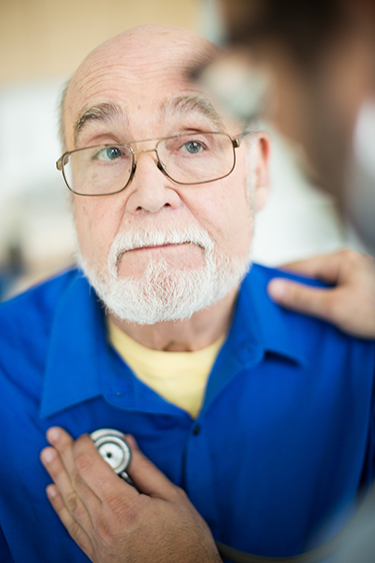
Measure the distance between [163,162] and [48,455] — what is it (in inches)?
23.6

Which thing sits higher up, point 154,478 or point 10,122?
point 10,122

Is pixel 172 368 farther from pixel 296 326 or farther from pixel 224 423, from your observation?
pixel 296 326

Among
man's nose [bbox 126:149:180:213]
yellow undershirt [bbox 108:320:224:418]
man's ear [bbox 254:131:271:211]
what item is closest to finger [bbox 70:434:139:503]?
yellow undershirt [bbox 108:320:224:418]

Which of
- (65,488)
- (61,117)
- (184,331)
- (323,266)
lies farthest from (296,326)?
(61,117)

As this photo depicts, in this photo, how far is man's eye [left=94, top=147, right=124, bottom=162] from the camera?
75 centimetres

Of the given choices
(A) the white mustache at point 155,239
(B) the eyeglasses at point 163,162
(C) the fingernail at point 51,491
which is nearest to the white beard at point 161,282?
(A) the white mustache at point 155,239

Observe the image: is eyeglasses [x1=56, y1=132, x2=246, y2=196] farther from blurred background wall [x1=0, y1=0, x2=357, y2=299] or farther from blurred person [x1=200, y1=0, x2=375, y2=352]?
blurred person [x1=200, y1=0, x2=375, y2=352]

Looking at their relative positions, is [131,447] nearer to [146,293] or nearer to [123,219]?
[146,293]

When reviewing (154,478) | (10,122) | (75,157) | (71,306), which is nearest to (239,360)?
(154,478)

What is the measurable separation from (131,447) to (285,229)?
→ 1.37 metres

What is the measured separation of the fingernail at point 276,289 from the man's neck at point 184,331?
119 millimetres

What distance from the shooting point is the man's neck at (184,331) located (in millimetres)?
915

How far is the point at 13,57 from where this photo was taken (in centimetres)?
65

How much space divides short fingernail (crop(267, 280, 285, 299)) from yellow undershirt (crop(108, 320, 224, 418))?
21cm
